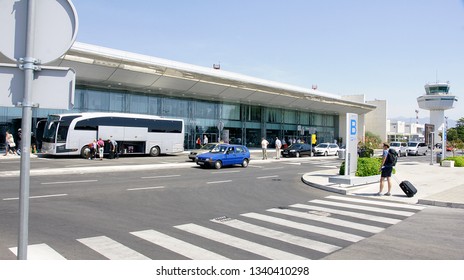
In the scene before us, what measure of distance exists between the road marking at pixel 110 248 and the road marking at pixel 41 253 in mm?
578

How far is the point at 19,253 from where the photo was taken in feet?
10.7

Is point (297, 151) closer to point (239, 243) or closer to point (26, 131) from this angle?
point (239, 243)

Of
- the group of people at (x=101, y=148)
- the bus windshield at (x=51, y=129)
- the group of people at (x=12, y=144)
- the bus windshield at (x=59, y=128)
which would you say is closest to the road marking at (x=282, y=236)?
the group of people at (x=101, y=148)

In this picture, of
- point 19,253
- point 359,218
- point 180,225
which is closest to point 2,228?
point 180,225

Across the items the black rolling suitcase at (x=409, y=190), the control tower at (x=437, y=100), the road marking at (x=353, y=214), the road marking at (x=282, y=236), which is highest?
the control tower at (x=437, y=100)

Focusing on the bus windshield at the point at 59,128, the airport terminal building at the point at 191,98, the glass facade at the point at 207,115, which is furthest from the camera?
the glass facade at the point at 207,115

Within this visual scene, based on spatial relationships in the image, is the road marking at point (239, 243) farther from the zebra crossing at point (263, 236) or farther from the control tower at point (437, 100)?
the control tower at point (437, 100)

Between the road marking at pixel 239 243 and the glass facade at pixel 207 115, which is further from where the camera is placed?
the glass facade at pixel 207 115

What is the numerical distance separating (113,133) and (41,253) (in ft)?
81.9

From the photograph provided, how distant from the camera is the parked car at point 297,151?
3828 centimetres

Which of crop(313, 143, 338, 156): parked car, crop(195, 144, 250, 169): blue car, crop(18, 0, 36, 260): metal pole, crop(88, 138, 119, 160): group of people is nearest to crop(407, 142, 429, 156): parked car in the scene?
crop(313, 143, 338, 156): parked car

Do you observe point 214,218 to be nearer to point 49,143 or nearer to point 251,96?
point 49,143

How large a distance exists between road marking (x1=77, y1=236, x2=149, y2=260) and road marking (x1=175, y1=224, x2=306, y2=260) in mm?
1606
